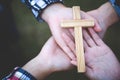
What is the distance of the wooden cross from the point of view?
1.02 metres

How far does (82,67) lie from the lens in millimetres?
1016

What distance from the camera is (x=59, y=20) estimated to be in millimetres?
1102

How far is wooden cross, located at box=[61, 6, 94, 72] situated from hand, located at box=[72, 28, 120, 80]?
3cm

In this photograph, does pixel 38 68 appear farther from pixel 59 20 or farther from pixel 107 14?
pixel 107 14

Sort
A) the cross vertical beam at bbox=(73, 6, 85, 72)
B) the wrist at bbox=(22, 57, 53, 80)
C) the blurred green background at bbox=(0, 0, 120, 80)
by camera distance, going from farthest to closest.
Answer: the blurred green background at bbox=(0, 0, 120, 80), the wrist at bbox=(22, 57, 53, 80), the cross vertical beam at bbox=(73, 6, 85, 72)

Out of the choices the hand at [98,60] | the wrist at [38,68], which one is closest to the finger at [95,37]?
the hand at [98,60]

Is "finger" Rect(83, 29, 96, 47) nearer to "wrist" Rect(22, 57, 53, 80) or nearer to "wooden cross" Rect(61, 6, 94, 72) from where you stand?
"wooden cross" Rect(61, 6, 94, 72)

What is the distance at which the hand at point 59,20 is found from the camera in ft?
3.53

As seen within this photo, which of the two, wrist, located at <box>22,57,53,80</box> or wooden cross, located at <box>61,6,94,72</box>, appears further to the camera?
wrist, located at <box>22,57,53,80</box>

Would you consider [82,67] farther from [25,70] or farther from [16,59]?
[16,59]

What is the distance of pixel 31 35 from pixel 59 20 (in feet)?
1.92

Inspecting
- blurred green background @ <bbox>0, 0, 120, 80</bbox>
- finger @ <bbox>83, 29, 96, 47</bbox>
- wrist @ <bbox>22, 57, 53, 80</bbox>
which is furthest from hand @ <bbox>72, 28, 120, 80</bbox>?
blurred green background @ <bbox>0, 0, 120, 80</bbox>

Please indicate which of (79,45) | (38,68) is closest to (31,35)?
(38,68)

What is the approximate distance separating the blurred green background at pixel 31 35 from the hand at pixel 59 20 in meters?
0.47
